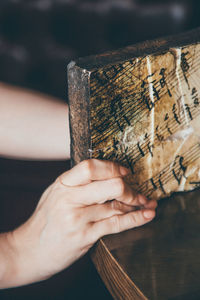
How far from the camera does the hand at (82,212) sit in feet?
2.01

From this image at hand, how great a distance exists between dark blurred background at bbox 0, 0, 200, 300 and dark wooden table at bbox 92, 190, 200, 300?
42.9 inches

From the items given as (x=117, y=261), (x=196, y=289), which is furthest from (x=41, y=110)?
(x=196, y=289)

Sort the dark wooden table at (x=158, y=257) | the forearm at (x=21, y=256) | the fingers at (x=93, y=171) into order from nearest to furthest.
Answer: the dark wooden table at (x=158, y=257), the fingers at (x=93, y=171), the forearm at (x=21, y=256)

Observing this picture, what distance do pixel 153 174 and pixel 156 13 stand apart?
145cm

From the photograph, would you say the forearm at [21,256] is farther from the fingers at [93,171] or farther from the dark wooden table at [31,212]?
the dark wooden table at [31,212]

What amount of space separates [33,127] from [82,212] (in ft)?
1.42

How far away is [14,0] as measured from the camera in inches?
77.7

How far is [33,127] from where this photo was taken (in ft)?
3.26

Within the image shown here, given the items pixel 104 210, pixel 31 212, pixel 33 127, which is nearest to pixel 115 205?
pixel 104 210

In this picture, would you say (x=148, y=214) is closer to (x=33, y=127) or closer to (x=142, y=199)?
(x=142, y=199)

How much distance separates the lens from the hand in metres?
0.61

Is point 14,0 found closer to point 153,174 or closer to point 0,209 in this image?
point 0,209

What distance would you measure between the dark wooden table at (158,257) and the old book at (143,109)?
0.09 metres

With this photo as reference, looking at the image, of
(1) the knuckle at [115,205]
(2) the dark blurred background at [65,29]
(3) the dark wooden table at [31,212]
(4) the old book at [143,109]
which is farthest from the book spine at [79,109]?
(2) the dark blurred background at [65,29]
